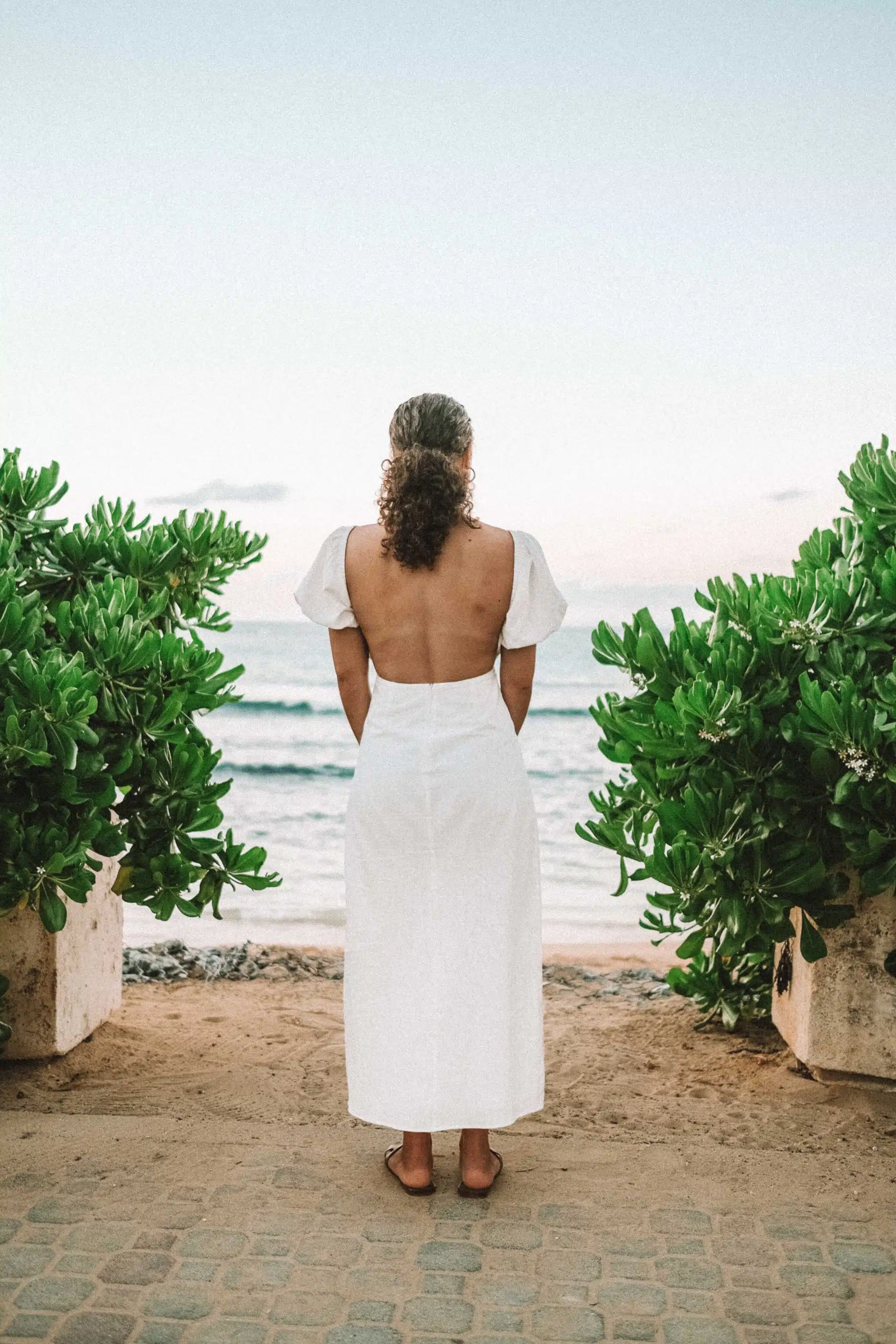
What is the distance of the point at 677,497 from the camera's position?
95.4 feet

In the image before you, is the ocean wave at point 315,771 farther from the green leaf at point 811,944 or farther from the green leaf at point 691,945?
the green leaf at point 811,944

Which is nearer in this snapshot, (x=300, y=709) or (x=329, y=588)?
(x=329, y=588)

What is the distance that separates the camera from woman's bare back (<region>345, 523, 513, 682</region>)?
3.20 metres

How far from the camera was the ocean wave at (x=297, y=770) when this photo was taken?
20.2m

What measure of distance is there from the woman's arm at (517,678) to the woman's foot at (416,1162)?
1203 mm

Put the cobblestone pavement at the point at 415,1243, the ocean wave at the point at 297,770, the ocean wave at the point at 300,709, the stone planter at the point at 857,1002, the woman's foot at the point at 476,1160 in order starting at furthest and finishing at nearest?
the ocean wave at the point at 300,709
the ocean wave at the point at 297,770
the stone planter at the point at 857,1002
the woman's foot at the point at 476,1160
the cobblestone pavement at the point at 415,1243

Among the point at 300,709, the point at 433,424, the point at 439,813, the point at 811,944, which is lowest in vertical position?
the point at 300,709

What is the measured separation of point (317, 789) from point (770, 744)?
51.3 ft

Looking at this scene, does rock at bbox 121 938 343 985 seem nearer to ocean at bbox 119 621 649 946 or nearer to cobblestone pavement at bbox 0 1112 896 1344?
ocean at bbox 119 621 649 946

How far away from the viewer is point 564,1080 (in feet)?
13.9

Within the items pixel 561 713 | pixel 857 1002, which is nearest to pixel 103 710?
pixel 857 1002

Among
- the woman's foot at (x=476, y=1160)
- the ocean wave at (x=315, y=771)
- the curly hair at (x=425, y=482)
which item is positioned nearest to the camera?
the curly hair at (x=425, y=482)

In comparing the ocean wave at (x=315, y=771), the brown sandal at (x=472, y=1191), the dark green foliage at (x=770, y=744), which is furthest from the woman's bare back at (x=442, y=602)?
the ocean wave at (x=315, y=771)

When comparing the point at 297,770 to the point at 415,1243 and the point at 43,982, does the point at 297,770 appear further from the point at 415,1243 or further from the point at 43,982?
the point at 415,1243
